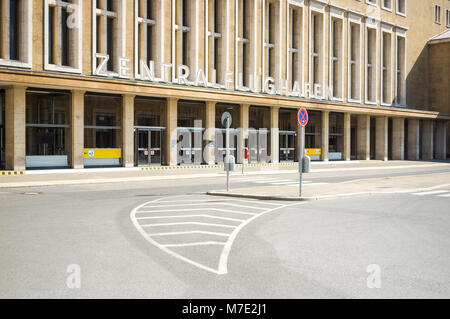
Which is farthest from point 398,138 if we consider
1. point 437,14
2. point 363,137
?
point 437,14

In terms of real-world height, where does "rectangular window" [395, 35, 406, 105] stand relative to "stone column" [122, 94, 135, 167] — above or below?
above

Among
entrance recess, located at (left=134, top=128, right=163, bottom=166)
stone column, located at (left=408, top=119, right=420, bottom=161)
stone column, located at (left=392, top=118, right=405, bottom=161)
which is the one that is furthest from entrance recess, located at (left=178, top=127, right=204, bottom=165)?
stone column, located at (left=408, top=119, right=420, bottom=161)

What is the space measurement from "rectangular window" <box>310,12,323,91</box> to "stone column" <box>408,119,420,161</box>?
1522 centimetres

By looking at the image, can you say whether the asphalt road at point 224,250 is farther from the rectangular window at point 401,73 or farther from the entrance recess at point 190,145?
the rectangular window at point 401,73

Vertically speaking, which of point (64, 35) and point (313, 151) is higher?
point (64, 35)

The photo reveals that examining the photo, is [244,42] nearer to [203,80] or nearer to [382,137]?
[203,80]

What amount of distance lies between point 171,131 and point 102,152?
4977 mm

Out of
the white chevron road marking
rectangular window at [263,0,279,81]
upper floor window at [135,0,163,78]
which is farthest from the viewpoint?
rectangular window at [263,0,279,81]

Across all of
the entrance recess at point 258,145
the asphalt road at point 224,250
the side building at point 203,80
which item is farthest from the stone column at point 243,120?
the asphalt road at point 224,250

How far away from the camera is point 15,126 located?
25953 mm

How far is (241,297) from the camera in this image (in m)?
4.95

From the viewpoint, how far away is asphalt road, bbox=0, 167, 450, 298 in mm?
5301

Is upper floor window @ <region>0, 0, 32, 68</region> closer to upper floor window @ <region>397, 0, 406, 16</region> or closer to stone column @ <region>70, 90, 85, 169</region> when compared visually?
stone column @ <region>70, 90, 85, 169</region>

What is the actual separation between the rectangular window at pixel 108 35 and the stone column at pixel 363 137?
26.8m
